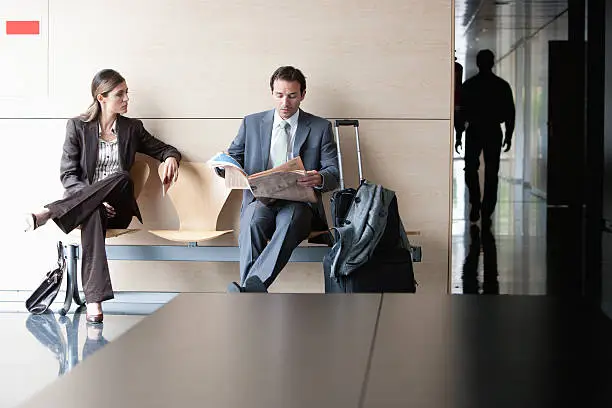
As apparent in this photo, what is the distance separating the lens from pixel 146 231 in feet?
18.3

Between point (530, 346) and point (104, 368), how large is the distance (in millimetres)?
529

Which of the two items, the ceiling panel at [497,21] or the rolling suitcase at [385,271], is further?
the ceiling panel at [497,21]

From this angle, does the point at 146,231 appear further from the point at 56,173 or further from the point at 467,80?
the point at 467,80

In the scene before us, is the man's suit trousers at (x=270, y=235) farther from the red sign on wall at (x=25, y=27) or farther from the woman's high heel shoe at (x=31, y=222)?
the red sign on wall at (x=25, y=27)

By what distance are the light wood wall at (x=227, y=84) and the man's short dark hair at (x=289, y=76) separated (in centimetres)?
35

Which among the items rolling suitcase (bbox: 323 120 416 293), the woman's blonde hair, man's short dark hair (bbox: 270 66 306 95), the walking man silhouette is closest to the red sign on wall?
the woman's blonde hair

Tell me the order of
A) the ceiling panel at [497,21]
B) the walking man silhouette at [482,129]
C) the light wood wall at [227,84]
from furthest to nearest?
the ceiling panel at [497,21]
the walking man silhouette at [482,129]
the light wood wall at [227,84]

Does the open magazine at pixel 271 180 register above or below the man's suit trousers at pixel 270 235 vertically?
above

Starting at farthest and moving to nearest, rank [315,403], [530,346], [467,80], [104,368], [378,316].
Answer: [467,80] < [378,316] < [530,346] < [104,368] < [315,403]

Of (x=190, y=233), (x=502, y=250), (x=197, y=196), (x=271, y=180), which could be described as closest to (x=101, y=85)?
(x=197, y=196)

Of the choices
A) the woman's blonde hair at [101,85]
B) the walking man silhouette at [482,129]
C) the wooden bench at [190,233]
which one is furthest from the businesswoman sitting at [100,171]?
the walking man silhouette at [482,129]

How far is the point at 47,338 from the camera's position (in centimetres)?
448

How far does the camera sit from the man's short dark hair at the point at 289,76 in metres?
4.97

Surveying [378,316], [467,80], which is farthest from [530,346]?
[467,80]
